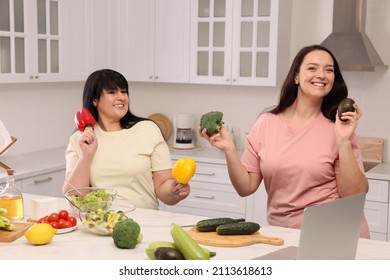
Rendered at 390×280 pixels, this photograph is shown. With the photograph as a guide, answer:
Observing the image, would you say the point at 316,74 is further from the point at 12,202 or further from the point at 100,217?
the point at 12,202

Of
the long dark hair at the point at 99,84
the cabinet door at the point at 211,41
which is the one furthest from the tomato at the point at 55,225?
the cabinet door at the point at 211,41

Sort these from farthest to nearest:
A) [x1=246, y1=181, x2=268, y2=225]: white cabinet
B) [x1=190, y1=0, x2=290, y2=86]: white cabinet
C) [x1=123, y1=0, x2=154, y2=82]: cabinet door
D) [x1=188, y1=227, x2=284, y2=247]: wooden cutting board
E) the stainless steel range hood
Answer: [x1=123, y1=0, x2=154, y2=82]: cabinet door < [x1=190, y1=0, x2=290, y2=86]: white cabinet < [x1=246, y1=181, x2=268, y2=225]: white cabinet < the stainless steel range hood < [x1=188, y1=227, x2=284, y2=247]: wooden cutting board

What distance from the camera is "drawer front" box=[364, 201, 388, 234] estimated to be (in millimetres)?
4281

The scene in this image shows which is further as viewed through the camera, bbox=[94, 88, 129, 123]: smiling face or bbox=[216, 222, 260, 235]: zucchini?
bbox=[94, 88, 129, 123]: smiling face

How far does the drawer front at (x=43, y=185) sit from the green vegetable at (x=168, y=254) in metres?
2.36

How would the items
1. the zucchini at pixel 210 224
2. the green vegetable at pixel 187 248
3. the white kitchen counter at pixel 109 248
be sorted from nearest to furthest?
the green vegetable at pixel 187 248 → the white kitchen counter at pixel 109 248 → the zucchini at pixel 210 224

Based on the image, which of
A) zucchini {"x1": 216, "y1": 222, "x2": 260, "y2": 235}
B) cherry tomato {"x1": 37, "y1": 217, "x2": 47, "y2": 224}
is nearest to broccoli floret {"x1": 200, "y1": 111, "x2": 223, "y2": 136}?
zucchini {"x1": 216, "y1": 222, "x2": 260, "y2": 235}

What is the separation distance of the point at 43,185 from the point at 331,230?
2995mm

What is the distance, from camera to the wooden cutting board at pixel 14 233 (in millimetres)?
2332

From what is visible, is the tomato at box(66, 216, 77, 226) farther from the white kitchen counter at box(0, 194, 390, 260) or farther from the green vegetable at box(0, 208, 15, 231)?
the green vegetable at box(0, 208, 15, 231)

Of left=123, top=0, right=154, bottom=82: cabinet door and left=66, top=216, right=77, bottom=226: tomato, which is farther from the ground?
left=123, top=0, right=154, bottom=82: cabinet door

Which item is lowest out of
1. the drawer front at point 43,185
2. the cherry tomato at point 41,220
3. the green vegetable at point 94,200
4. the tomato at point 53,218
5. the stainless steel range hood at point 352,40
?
the drawer front at point 43,185

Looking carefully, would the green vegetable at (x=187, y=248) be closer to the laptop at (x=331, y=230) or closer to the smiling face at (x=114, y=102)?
the laptop at (x=331, y=230)

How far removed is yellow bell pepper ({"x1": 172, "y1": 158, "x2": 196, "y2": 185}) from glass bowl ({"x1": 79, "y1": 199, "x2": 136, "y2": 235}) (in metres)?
0.26
